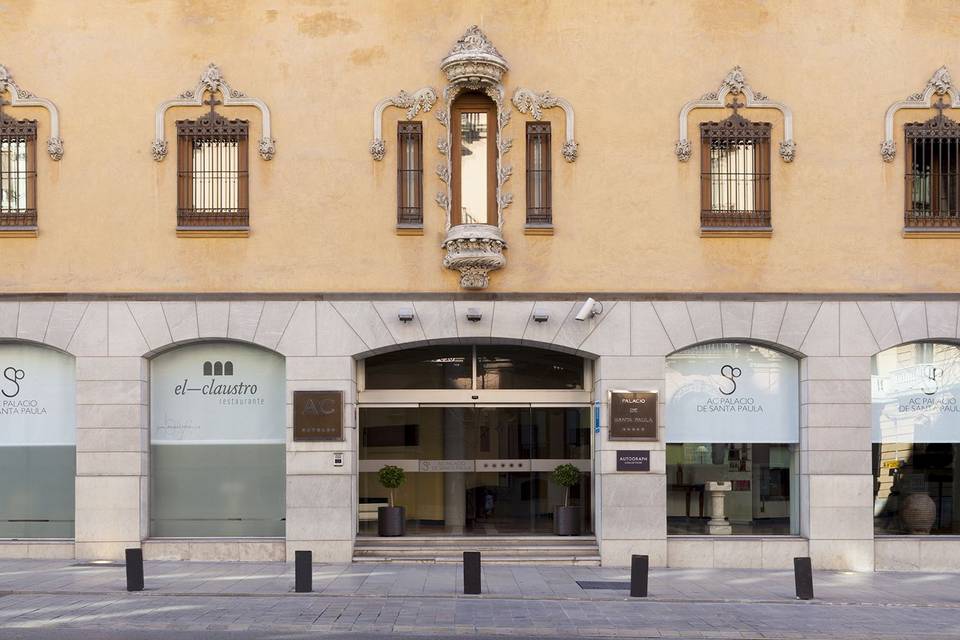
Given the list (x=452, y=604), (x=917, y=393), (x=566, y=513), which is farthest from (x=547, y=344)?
(x=917, y=393)

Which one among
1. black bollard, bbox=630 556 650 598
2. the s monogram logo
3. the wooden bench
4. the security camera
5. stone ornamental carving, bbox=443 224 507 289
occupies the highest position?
stone ornamental carving, bbox=443 224 507 289

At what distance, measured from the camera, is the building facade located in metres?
18.8

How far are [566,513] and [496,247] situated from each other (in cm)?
492

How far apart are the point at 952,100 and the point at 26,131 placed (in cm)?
1595

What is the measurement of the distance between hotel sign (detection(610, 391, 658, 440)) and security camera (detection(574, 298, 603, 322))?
1.37 m

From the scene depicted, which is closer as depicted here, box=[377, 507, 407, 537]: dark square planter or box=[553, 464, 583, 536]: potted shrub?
box=[377, 507, 407, 537]: dark square planter

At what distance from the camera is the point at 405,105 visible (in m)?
19.0

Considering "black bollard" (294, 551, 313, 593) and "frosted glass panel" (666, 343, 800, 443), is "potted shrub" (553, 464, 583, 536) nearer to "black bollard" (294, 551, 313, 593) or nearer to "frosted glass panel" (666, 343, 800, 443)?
"frosted glass panel" (666, 343, 800, 443)

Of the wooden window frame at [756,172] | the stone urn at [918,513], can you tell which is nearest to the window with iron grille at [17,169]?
the wooden window frame at [756,172]

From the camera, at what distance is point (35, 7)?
19.1 meters

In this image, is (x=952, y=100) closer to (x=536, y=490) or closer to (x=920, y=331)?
(x=920, y=331)

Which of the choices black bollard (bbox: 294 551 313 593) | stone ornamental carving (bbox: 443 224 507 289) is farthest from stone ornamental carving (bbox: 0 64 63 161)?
black bollard (bbox: 294 551 313 593)

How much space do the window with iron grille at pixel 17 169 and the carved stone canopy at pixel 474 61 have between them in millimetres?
7266

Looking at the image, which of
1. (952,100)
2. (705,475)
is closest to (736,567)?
(705,475)
